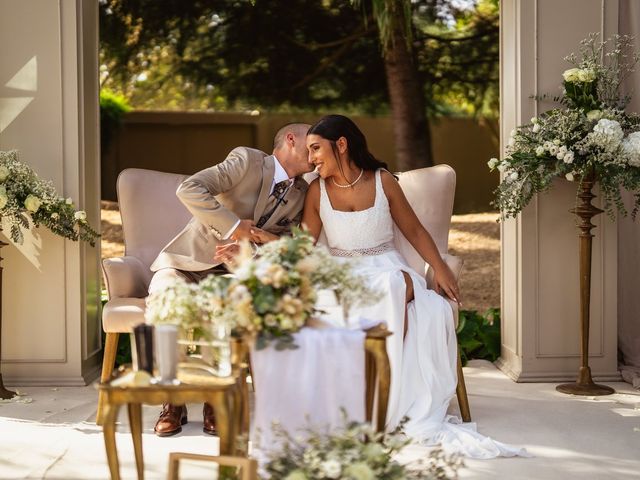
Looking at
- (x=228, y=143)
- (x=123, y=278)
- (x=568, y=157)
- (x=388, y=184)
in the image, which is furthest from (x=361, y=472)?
(x=228, y=143)

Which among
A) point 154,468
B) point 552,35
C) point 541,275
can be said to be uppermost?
point 552,35

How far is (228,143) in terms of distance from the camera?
10.3 m

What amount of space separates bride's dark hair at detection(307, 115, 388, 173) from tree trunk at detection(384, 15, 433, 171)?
3.45 meters

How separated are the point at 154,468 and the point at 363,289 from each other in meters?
1.18

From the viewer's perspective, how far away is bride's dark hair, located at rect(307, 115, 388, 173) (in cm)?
403

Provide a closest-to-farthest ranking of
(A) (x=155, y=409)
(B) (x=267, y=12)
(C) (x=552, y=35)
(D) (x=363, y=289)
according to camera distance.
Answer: (D) (x=363, y=289)
(A) (x=155, y=409)
(C) (x=552, y=35)
(B) (x=267, y=12)

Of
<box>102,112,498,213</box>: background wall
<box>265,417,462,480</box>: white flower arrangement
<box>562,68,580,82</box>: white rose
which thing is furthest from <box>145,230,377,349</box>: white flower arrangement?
<box>102,112,498,213</box>: background wall

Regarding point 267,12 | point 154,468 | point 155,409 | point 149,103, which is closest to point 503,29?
point 155,409

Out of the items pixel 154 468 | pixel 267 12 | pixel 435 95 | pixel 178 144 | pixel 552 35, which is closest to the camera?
pixel 154 468

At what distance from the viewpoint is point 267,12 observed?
27.2ft

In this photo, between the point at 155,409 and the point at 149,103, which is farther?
the point at 149,103

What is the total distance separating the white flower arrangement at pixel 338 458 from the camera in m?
2.36

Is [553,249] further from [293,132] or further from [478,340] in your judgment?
[293,132]

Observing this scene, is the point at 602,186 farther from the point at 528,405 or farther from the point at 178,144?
the point at 178,144
